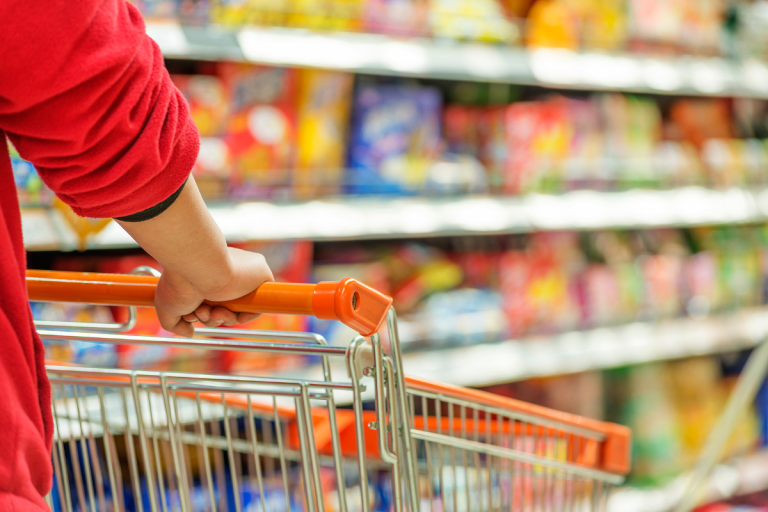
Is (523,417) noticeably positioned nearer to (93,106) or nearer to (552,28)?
(93,106)

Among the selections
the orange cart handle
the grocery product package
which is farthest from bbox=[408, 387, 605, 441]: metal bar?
the grocery product package

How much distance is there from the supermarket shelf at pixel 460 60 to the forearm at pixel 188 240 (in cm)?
84

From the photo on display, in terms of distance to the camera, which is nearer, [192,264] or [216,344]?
[192,264]

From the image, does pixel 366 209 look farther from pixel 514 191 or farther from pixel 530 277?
pixel 530 277

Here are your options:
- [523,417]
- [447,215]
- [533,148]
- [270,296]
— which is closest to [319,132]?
[447,215]

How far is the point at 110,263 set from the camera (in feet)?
4.91

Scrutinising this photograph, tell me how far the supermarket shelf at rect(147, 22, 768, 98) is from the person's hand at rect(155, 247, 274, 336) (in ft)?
2.55

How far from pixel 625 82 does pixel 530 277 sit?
2.10 feet

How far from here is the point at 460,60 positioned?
1.74 metres

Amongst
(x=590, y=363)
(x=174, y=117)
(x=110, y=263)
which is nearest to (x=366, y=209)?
(x=110, y=263)

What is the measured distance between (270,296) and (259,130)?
38.4 inches

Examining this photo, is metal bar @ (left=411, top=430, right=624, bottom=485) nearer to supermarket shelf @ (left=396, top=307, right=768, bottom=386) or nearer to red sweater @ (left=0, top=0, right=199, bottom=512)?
red sweater @ (left=0, top=0, right=199, bottom=512)

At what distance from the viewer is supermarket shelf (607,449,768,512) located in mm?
2213

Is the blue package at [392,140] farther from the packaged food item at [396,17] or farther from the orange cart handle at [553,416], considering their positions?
the orange cart handle at [553,416]
